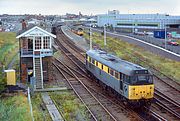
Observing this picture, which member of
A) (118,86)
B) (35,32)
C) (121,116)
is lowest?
(121,116)

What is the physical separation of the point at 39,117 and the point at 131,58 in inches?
1112

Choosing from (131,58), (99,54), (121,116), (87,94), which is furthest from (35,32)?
(131,58)

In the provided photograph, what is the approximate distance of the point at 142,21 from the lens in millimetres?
143750

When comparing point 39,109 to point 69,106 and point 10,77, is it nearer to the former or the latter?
point 69,106

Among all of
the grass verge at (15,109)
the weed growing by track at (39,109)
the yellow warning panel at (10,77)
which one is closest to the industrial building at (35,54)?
the yellow warning panel at (10,77)

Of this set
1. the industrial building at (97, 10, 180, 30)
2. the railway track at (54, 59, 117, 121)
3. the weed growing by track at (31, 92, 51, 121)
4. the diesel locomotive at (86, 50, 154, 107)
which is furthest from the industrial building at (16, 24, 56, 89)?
the industrial building at (97, 10, 180, 30)

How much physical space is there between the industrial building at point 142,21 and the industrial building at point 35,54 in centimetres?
9210

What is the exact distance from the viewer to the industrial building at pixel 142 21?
134762mm

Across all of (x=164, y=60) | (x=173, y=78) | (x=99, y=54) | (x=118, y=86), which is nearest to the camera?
(x=118, y=86)

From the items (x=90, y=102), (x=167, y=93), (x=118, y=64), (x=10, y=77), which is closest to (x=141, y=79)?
(x=118, y=64)

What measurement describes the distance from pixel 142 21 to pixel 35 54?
112 metres

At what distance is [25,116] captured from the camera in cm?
2369

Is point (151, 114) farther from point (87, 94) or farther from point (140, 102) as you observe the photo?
point (87, 94)

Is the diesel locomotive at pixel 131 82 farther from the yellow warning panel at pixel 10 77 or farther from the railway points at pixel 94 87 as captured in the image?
the yellow warning panel at pixel 10 77
